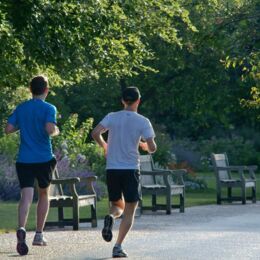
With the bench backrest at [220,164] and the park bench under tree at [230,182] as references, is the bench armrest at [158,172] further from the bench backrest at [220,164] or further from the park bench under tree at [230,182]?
the bench backrest at [220,164]

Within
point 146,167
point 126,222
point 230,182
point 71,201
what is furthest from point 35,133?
point 230,182

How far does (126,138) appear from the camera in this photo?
13445 millimetres

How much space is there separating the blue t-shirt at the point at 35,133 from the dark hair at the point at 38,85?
16 centimetres

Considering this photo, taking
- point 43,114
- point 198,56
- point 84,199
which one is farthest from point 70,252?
point 198,56

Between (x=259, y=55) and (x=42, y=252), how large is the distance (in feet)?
32.6

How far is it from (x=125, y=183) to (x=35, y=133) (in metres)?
1.25

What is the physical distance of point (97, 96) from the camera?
42438 mm

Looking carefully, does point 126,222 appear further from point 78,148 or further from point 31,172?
point 78,148

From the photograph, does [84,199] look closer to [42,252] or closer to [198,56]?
[42,252]

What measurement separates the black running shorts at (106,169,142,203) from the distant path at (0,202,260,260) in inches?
24.8

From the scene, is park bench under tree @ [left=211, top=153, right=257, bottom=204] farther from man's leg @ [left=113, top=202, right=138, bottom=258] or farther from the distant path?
man's leg @ [left=113, top=202, right=138, bottom=258]

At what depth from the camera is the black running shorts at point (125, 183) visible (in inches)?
527

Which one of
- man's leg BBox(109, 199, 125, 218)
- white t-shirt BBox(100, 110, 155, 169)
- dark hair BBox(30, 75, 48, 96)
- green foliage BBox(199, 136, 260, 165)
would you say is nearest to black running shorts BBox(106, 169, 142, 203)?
white t-shirt BBox(100, 110, 155, 169)

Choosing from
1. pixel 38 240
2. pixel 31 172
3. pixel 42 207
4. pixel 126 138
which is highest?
pixel 126 138
